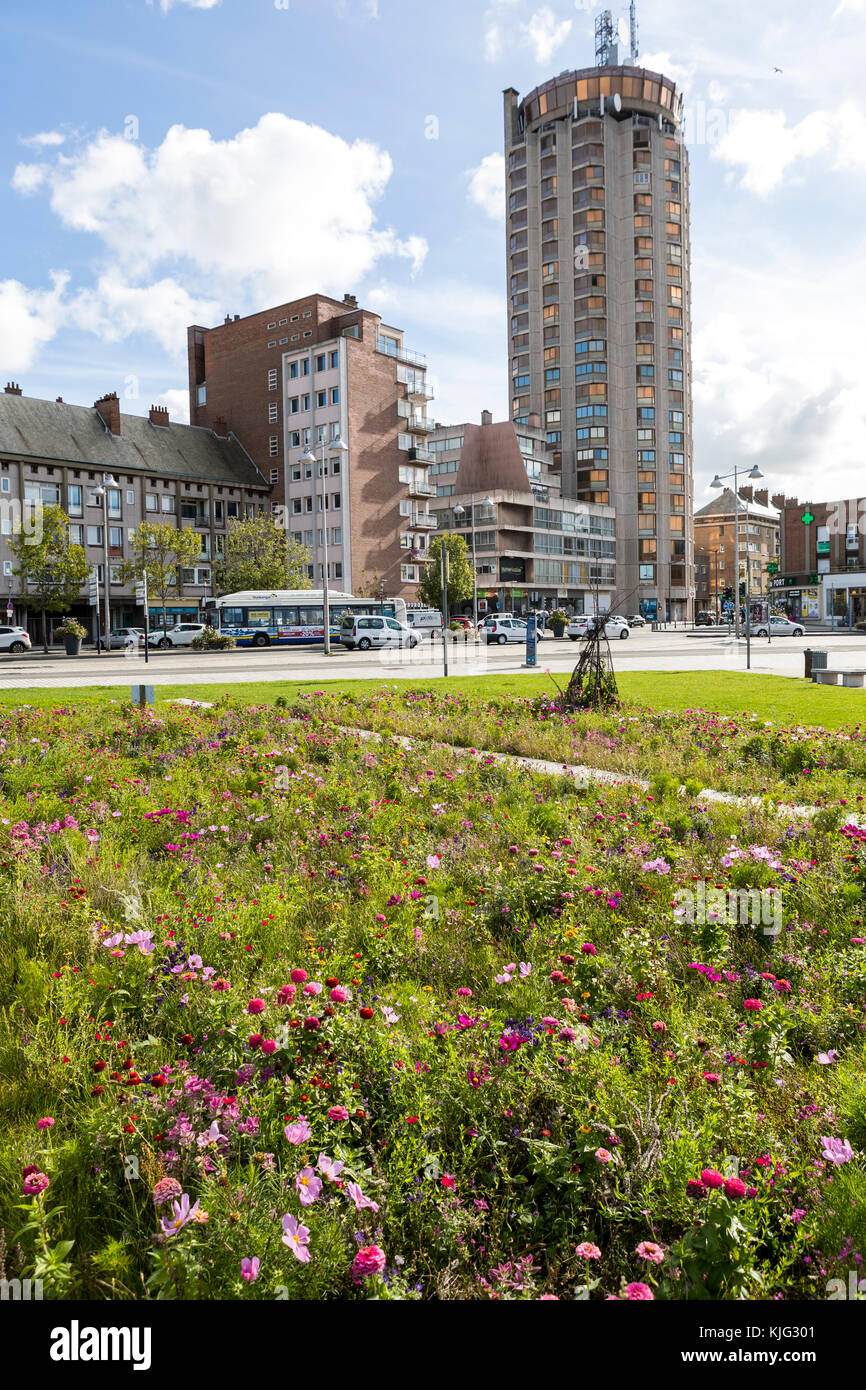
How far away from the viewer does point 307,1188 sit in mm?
2346

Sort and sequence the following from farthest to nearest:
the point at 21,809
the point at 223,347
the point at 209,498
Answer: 1. the point at 223,347
2. the point at 209,498
3. the point at 21,809

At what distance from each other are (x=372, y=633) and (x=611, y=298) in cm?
8382

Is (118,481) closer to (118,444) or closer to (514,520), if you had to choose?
(118,444)

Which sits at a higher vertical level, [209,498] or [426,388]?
[426,388]

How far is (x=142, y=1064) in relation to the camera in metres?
3.11

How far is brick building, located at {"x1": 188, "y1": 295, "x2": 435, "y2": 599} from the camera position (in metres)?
75.0

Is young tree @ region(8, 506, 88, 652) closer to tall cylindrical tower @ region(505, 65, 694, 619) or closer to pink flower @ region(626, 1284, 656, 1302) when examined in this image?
pink flower @ region(626, 1284, 656, 1302)

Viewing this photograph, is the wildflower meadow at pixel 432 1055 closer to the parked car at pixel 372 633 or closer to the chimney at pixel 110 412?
the parked car at pixel 372 633

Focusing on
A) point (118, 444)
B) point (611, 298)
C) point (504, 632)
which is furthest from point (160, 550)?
point (611, 298)

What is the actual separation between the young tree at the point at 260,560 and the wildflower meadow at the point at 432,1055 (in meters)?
59.5
